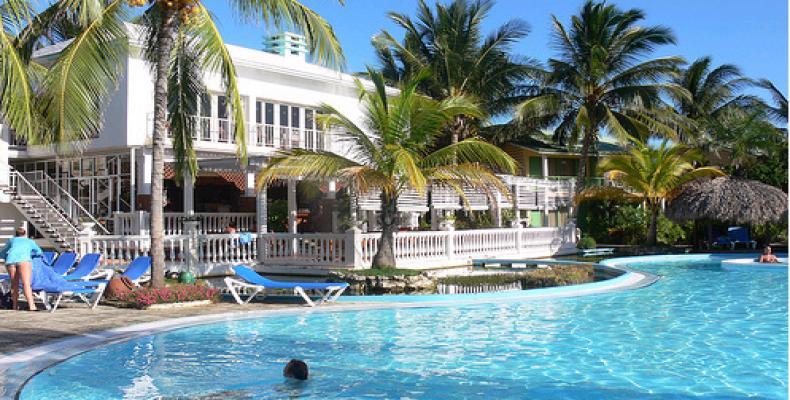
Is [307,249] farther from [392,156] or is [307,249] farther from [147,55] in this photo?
[147,55]

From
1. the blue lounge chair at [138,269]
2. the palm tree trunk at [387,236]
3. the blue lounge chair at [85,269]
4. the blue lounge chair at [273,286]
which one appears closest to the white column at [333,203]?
the palm tree trunk at [387,236]

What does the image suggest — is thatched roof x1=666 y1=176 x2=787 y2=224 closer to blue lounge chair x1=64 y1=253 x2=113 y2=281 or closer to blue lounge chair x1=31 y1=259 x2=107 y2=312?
blue lounge chair x1=64 y1=253 x2=113 y2=281

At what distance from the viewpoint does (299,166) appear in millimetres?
17438

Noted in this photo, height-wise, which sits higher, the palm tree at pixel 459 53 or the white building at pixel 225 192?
the palm tree at pixel 459 53

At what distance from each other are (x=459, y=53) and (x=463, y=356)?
90.4 ft

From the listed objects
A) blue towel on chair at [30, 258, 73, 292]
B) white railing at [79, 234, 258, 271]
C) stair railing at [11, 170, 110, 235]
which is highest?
stair railing at [11, 170, 110, 235]

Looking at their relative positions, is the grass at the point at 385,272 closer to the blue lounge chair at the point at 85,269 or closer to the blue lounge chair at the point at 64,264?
the blue lounge chair at the point at 85,269

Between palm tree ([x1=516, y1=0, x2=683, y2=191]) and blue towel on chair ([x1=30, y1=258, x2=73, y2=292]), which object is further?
palm tree ([x1=516, y1=0, x2=683, y2=191])

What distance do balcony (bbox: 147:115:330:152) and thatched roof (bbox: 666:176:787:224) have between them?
15063 millimetres

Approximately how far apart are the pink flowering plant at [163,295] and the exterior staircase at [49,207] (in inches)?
333

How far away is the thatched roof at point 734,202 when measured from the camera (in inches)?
1224

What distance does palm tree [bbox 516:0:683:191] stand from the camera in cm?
3425

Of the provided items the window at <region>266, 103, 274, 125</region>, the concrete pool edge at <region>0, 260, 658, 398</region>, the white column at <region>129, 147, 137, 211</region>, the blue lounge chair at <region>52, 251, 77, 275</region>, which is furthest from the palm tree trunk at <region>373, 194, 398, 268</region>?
the window at <region>266, 103, 274, 125</region>

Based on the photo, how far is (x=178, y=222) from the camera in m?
25.8
